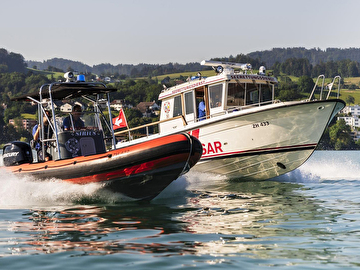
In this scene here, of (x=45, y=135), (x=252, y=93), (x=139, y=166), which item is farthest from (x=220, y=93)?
(x=139, y=166)

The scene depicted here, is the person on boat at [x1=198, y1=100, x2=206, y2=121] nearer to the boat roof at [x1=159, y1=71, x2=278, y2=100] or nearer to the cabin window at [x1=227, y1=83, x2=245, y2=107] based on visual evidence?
the boat roof at [x1=159, y1=71, x2=278, y2=100]

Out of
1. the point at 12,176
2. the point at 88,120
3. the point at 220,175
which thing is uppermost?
the point at 88,120

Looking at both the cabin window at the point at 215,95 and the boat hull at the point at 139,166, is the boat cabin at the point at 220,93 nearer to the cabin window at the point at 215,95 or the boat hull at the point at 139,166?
the cabin window at the point at 215,95

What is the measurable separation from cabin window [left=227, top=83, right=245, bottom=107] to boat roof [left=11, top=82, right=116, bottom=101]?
4742mm

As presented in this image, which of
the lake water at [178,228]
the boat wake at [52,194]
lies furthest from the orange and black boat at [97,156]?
the lake water at [178,228]

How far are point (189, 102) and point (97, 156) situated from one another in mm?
6490

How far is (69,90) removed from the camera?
1134 centimetres

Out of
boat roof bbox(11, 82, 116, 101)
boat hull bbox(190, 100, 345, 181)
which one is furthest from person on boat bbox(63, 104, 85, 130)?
boat hull bbox(190, 100, 345, 181)

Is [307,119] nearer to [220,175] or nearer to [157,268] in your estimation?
[220,175]

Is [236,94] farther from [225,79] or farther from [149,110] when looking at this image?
[149,110]

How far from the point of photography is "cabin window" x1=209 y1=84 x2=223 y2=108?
15.1m

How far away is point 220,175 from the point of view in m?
14.9

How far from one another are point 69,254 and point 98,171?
13.3ft

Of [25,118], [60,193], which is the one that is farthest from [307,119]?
[25,118]
